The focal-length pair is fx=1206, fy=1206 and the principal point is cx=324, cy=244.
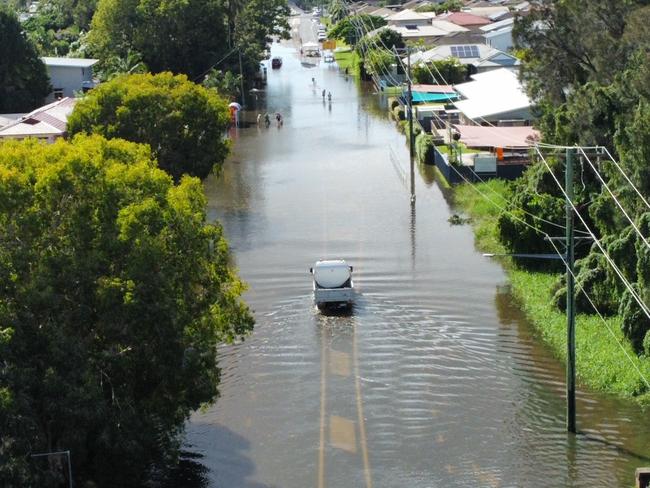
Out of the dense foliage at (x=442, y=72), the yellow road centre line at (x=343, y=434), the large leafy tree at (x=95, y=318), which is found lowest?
the yellow road centre line at (x=343, y=434)

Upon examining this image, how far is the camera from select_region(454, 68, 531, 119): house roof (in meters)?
69.9

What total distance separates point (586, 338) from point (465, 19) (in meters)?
103

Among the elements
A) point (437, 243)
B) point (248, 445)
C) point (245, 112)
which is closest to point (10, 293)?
point (248, 445)

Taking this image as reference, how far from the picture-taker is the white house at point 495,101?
228 ft

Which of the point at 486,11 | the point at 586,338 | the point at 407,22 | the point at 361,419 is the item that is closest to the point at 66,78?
the point at 407,22

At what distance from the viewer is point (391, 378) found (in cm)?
3500

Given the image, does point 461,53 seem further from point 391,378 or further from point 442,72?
point 391,378

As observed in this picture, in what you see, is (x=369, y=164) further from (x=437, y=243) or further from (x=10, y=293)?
(x=10, y=293)

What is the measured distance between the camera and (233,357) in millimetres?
37375

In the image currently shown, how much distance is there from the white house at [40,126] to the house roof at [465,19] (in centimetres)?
6850

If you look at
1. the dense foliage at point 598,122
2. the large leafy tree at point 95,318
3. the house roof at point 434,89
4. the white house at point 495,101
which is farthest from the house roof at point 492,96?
the large leafy tree at point 95,318

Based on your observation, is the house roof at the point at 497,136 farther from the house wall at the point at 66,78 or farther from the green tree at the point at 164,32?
the green tree at the point at 164,32

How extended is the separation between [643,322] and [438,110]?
4798 cm

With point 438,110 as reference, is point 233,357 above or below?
below
